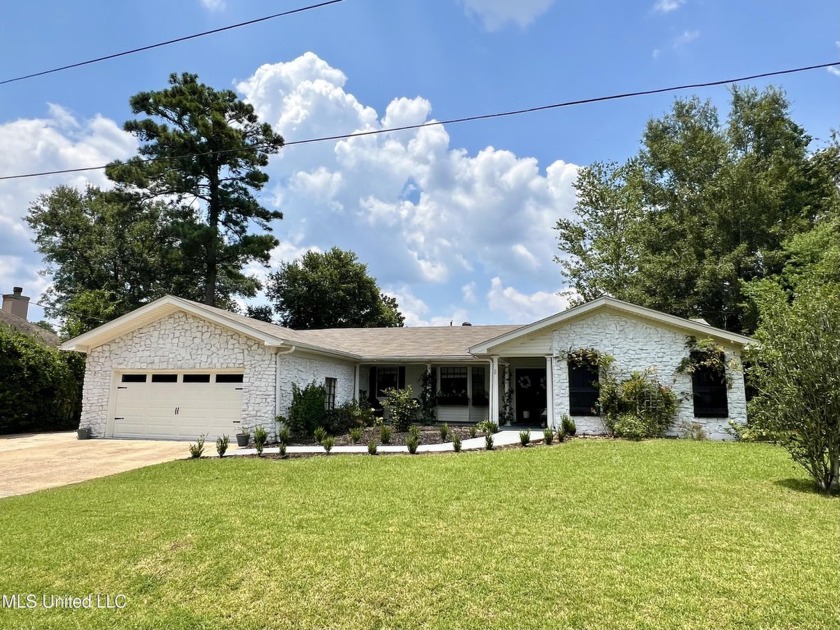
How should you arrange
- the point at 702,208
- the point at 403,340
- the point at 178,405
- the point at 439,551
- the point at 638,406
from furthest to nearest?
the point at 702,208 → the point at 403,340 → the point at 178,405 → the point at 638,406 → the point at 439,551

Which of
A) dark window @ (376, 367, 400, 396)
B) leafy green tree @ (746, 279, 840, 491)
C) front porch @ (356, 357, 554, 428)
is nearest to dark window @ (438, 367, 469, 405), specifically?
front porch @ (356, 357, 554, 428)

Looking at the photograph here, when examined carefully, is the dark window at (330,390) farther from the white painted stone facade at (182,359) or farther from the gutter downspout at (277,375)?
the white painted stone facade at (182,359)

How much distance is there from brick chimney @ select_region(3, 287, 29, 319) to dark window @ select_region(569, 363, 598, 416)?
3202 centimetres

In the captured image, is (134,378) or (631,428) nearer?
(631,428)

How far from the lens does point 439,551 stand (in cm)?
455

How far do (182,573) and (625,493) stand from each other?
17.9ft

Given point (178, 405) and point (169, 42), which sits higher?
point (169, 42)

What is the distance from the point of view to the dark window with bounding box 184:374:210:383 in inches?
551

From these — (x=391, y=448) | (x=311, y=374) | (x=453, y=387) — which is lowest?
(x=391, y=448)

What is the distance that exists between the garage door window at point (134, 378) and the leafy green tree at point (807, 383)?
15540 mm

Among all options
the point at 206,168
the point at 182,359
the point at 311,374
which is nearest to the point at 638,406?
the point at 311,374

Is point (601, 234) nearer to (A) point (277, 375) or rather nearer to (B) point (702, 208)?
(B) point (702, 208)

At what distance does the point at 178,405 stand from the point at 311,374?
3.94 m

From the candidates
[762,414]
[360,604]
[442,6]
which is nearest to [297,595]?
[360,604]
